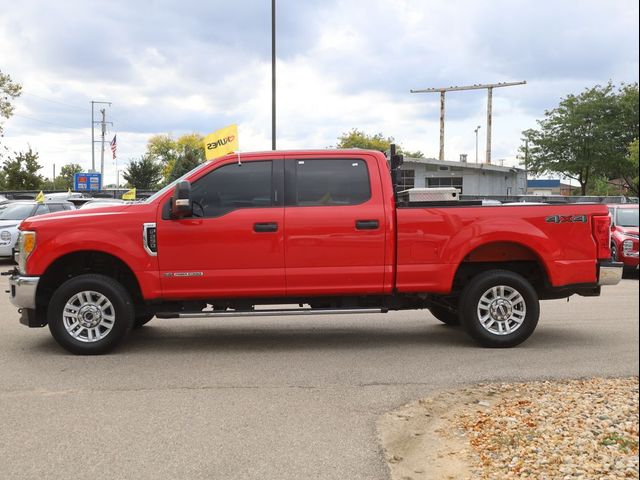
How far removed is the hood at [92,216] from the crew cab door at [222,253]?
23cm

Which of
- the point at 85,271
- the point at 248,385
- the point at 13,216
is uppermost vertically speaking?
the point at 13,216

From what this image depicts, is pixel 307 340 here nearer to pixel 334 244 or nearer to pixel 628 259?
pixel 334 244

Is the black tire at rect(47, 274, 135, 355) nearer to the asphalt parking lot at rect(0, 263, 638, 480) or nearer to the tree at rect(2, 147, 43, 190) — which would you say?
the asphalt parking lot at rect(0, 263, 638, 480)

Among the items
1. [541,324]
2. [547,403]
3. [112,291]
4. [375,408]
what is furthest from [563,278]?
[112,291]

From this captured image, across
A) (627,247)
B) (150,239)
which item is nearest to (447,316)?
(150,239)

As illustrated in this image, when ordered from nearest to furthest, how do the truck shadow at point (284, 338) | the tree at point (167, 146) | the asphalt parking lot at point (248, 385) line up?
1. the asphalt parking lot at point (248, 385)
2. the truck shadow at point (284, 338)
3. the tree at point (167, 146)

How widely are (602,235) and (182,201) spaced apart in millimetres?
4606

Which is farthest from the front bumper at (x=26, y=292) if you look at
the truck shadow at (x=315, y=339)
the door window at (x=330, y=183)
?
the door window at (x=330, y=183)

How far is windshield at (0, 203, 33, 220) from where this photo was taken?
18188 millimetres

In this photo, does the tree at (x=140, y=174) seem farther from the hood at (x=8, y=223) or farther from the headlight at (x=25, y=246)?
the headlight at (x=25, y=246)

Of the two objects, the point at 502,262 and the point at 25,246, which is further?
the point at 502,262

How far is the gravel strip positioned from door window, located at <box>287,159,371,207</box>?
2.65 m

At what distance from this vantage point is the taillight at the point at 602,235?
7352 mm

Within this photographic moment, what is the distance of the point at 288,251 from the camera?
7.17 m
